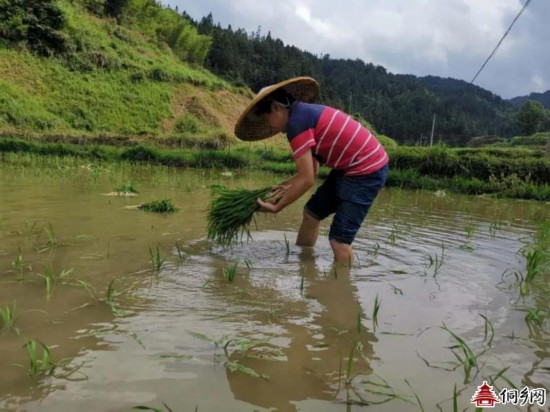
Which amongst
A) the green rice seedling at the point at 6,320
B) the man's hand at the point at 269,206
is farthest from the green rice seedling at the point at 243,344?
the man's hand at the point at 269,206

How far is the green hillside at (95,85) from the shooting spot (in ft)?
71.6

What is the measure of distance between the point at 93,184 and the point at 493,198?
7.08m

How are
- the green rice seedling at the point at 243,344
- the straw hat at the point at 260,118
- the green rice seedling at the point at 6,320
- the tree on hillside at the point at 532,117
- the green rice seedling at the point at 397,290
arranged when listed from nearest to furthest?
the green rice seedling at the point at 243,344, the green rice seedling at the point at 6,320, the green rice seedling at the point at 397,290, the straw hat at the point at 260,118, the tree on hillside at the point at 532,117

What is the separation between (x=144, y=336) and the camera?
1879 millimetres

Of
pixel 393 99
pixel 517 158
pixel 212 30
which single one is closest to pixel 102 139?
pixel 517 158

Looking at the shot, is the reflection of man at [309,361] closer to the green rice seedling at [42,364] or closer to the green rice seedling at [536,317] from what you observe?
the green rice seedling at [42,364]

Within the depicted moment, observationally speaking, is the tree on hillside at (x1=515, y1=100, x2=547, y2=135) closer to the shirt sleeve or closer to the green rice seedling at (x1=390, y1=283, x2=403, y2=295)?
the shirt sleeve

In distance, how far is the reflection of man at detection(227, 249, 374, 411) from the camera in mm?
1493

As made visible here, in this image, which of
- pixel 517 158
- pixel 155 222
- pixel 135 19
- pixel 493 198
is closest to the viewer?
pixel 155 222

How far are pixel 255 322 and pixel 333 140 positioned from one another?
142 cm

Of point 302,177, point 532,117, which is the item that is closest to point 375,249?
point 302,177

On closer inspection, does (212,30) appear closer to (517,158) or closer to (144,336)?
(517,158)

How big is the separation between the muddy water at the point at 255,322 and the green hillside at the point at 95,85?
1619 centimetres

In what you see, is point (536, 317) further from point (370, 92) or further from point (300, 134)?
point (370, 92)
